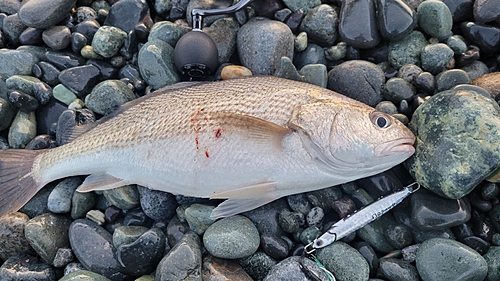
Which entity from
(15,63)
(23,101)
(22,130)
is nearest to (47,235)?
(22,130)

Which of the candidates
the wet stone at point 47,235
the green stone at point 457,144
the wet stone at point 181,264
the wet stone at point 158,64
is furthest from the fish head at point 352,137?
the wet stone at point 47,235

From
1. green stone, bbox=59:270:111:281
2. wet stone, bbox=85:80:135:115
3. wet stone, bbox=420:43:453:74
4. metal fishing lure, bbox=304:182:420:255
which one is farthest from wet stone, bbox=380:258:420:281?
wet stone, bbox=85:80:135:115

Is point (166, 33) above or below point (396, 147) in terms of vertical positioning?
above

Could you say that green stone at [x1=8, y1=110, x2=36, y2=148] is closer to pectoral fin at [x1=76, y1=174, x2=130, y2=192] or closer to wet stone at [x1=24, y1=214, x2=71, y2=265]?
wet stone at [x1=24, y1=214, x2=71, y2=265]

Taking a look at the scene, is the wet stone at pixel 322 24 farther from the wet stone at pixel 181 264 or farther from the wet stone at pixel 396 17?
the wet stone at pixel 181 264

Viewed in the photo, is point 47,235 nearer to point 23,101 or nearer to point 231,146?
point 23,101
